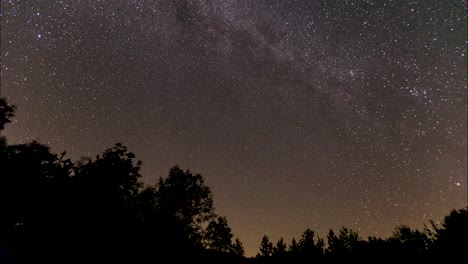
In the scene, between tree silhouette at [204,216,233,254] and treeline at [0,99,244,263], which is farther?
tree silhouette at [204,216,233,254]

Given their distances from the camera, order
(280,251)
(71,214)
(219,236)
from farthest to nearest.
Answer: (219,236)
(280,251)
(71,214)

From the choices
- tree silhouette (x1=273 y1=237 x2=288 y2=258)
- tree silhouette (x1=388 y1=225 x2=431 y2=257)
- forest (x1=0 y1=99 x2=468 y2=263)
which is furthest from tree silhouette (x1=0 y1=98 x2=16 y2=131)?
tree silhouette (x1=388 y1=225 x2=431 y2=257)

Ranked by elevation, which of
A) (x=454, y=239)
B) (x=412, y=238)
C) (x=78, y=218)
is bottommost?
(x=78, y=218)

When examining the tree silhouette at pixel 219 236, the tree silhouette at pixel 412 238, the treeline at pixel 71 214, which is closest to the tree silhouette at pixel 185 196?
the tree silhouette at pixel 219 236

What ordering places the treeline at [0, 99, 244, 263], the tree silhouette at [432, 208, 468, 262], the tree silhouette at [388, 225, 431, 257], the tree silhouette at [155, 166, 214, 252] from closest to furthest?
the treeline at [0, 99, 244, 263]
the tree silhouette at [432, 208, 468, 262]
the tree silhouette at [155, 166, 214, 252]
the tree silhouette at [388, 225, 431, 257]

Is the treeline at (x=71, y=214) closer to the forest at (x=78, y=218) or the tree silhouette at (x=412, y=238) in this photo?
the forest at (x=78, y=218)

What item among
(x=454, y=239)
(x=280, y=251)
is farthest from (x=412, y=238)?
(x=280, y=251)

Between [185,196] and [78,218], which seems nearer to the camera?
[78,218]

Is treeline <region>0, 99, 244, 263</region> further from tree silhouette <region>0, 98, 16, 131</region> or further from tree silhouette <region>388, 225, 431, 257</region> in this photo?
tree silhouette <region>388, 225, 431, 257</region>

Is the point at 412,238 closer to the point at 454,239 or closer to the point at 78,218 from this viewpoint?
the point at 454,239

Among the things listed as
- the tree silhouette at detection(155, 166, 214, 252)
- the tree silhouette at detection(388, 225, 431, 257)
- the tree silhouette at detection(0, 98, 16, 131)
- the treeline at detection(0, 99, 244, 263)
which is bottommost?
the treeline at detection(0, 99, 244, 263)

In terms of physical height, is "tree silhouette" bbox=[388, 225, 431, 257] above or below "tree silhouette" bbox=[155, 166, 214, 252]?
above

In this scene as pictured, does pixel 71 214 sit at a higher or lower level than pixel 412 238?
lower

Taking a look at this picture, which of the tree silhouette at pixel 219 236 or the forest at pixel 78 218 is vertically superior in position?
the tree silhouette at pixel 219 236
